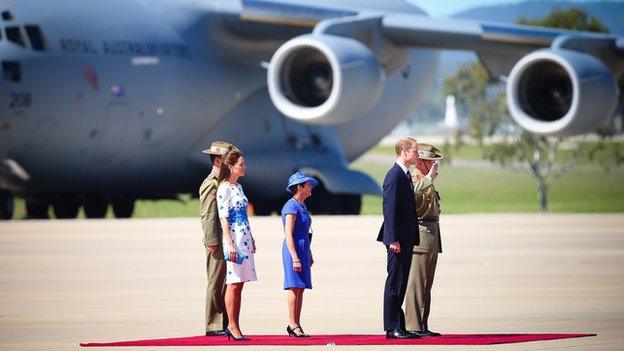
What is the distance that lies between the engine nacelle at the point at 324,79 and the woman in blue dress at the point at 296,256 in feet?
45.0

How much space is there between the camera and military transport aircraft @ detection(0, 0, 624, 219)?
75.8 feet

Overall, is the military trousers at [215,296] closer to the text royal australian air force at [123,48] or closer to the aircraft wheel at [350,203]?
the text royal australian air force at [123,48]

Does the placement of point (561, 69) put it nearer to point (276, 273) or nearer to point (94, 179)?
point (94, 179)

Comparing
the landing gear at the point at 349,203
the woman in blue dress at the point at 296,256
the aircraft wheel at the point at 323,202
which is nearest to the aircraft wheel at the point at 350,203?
the landing gear at the point at 349,203

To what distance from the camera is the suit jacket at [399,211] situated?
966 centimetres

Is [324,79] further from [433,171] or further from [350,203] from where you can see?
[433,171]

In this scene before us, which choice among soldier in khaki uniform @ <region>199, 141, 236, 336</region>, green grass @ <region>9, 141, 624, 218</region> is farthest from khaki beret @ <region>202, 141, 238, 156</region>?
green grass @ <region>9, 141, 624, 218</region>

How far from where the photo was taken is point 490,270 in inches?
588

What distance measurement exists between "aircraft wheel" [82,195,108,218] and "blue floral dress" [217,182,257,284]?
17.0 m

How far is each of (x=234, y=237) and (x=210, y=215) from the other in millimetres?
212

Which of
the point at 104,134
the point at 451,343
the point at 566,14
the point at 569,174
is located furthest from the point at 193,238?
the point at 569,174

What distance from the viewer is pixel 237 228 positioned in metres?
9.73

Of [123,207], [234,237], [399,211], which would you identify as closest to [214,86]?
[123,207]

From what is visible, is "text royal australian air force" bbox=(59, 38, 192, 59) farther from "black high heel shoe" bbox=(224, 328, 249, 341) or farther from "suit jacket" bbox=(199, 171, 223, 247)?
"black high heel shoe" bbox=(224, 328, 249, 341)
